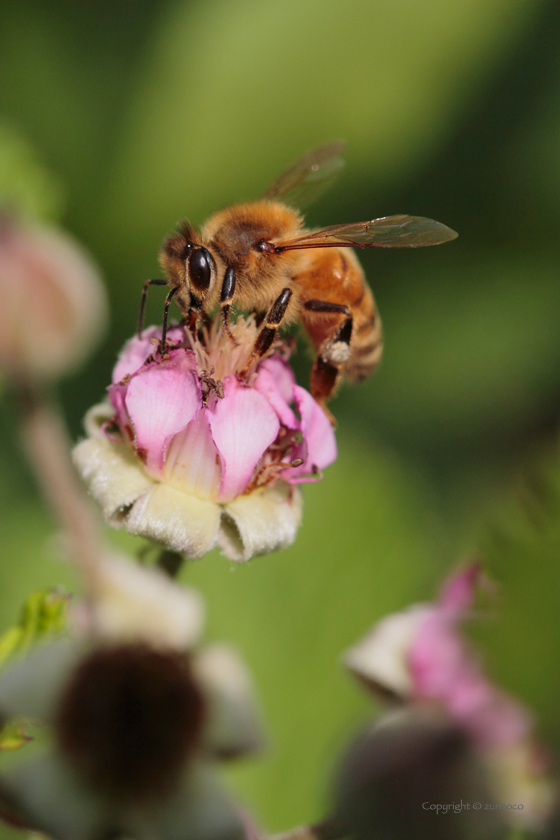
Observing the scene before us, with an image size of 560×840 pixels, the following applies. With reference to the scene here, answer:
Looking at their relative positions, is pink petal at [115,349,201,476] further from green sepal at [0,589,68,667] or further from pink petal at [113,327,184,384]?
green sepal at [0,589,68,667]

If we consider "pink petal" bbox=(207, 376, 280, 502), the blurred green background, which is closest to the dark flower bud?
"pink petal" bbox=(207, 376, 280, 502)

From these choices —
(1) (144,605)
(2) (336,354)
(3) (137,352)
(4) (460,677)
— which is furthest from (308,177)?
(4) (460,677)

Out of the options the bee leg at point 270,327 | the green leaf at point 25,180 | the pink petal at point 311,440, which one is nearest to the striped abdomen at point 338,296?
the bee leg at point 270,327

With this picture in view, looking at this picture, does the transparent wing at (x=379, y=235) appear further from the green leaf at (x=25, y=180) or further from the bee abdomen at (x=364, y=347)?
the green leaf at (x=25, y=180)

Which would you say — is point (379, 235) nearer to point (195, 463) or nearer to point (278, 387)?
point (278, 387)

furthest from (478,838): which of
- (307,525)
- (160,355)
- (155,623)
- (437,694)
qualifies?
(307,525)

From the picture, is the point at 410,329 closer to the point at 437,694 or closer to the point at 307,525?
the point at 307,525
